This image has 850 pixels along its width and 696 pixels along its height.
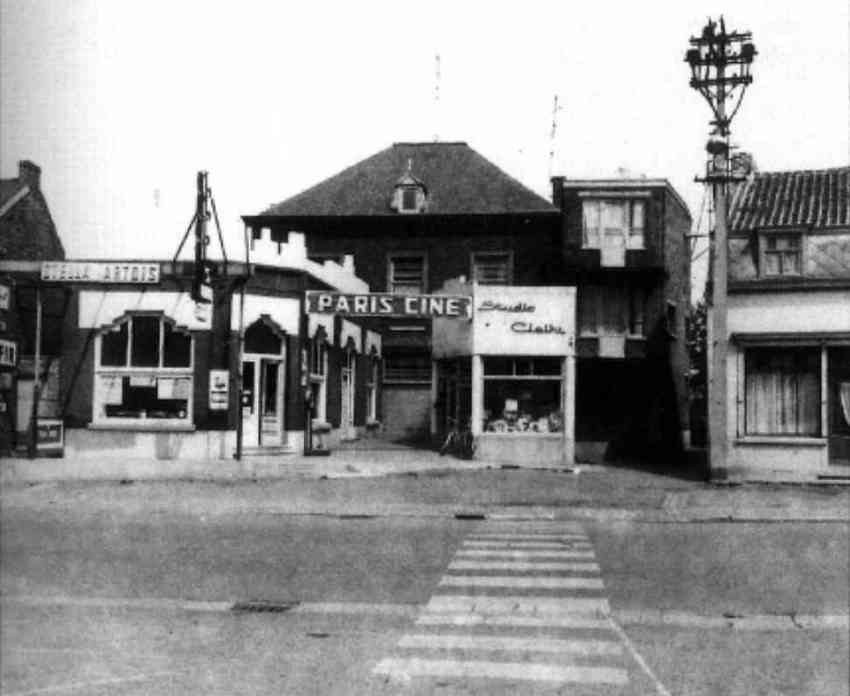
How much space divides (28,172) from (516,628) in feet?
16.5

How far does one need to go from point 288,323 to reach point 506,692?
16160 millimetres

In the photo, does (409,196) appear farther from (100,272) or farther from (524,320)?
(100,272)

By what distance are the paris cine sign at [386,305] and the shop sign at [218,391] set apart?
2446mm

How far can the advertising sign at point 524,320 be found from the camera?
75.2 ft

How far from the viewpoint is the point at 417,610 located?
8.48m

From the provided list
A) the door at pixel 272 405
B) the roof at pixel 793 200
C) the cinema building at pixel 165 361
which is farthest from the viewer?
the roof at pixel 793 200

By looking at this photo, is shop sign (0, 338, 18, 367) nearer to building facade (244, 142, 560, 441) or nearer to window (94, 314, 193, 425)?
window (94, 314, 193, 425)

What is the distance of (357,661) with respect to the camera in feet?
22.6

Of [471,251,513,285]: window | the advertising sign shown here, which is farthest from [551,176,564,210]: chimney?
the advertising sign

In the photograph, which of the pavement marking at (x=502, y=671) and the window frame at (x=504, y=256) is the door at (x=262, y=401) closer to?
the window frame at (x=504, y=256)

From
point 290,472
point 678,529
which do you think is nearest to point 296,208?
point 290,472

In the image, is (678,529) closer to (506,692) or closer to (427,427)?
(506,692)

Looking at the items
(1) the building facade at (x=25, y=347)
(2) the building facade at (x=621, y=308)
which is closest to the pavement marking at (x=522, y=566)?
(1) the building facade at (x=25, y=347)

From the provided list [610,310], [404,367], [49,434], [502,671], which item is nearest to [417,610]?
[502,671]
